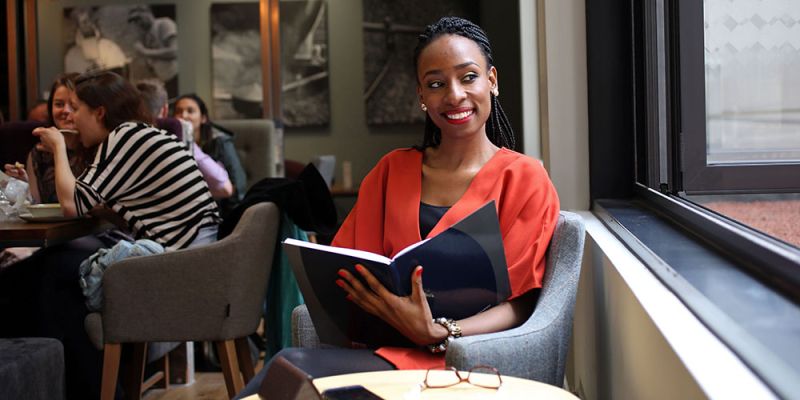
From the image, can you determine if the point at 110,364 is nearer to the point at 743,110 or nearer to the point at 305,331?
the point at 305,331

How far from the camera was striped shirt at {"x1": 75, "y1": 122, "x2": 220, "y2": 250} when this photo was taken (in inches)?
132

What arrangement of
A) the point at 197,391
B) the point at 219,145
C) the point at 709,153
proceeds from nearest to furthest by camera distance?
the point at 709,153 → the point at 197,391 → the point at 219,145

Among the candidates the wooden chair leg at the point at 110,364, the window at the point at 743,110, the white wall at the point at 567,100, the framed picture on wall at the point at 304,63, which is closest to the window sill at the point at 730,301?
the window at the point at 743,110

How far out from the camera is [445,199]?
2.08 metres

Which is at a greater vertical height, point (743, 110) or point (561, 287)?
point (743, 110)

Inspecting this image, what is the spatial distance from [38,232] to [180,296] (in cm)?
48

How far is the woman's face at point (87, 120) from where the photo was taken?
360 centimetres

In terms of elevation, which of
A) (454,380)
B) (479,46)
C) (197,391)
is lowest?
(197,391)

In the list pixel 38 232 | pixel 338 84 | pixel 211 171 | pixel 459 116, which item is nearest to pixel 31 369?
pixel 38 232

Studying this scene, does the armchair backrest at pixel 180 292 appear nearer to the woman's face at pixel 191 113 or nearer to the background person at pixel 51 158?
the background person at pixel 51 158

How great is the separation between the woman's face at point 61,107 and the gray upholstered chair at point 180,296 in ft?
4.48

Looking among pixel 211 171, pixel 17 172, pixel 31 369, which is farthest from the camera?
pixel 211 171

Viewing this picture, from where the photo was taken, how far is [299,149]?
639 cm

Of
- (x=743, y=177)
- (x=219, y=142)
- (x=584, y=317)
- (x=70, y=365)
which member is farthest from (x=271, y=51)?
(x=743, y=177)
